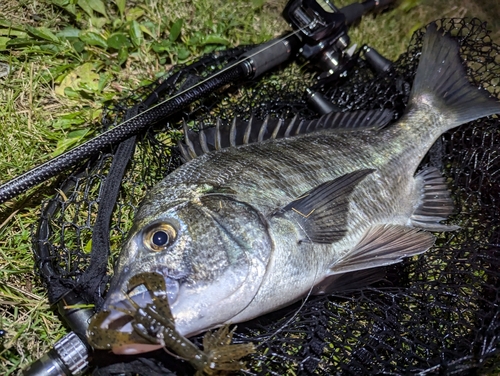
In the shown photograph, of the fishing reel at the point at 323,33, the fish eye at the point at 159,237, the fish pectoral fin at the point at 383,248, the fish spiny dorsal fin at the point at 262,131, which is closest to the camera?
the fish eye at the point at 159,237

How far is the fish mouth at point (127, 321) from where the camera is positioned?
6.44 ft

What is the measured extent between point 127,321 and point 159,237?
40cm

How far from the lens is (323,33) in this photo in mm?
3316

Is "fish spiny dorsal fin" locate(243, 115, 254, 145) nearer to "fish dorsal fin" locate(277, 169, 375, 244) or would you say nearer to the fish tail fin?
"fish dorsal fin" locate(277, 169, 375, 244)

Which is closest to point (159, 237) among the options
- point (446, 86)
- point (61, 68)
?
point (61, 68)

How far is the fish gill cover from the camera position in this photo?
2432 mm

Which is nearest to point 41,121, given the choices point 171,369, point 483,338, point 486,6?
point 171,369

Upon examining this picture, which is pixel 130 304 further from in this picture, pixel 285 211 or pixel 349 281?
pixel 349 281

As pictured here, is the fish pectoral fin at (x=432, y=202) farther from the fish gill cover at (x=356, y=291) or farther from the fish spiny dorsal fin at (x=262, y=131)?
the fish spiny dorsal fin at (x=262, y=131)

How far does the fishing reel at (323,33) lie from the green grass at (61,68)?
0.64 meters

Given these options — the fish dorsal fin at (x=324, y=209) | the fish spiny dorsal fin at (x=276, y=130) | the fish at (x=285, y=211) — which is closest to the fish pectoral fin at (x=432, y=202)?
the fish at (x=285, y=211)

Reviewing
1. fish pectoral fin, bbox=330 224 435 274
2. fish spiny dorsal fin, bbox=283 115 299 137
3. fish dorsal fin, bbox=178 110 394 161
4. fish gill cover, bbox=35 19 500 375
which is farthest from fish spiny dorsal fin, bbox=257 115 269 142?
fish pectoral fin, bbox=330 224 435 274

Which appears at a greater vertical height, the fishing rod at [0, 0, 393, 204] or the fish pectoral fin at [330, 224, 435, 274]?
the fishing rod at [0, 0, 393, 204]

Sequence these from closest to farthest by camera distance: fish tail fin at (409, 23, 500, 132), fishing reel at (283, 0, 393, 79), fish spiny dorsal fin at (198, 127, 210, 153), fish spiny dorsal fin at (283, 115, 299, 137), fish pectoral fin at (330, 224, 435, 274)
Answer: fish pectoral fin at (330, 224, 435, 274), fish spiny dorsal fin at (198, 127, 210, 153), fish spiny dorsal fin at (283, 115, 299, 137), fish tail fin at (409, 23, 500, 132), fishing reel at (283, 0, 393, 79)
